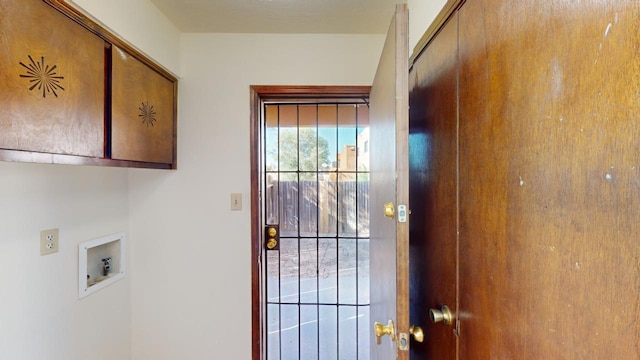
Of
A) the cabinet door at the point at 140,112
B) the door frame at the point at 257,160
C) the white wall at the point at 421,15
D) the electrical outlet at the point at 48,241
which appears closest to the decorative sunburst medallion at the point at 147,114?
the cabinet door at the point at 140,112

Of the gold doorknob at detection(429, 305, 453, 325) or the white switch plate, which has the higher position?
the white switch plate

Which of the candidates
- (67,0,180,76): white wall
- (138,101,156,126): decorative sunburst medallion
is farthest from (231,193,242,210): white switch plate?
(67,0,180,76): white wall

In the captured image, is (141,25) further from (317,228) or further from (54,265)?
(317,228)

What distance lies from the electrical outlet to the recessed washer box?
0.45ft

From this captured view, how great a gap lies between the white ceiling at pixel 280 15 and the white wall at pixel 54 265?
0.98 meters

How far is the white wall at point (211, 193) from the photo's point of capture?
1727 mm

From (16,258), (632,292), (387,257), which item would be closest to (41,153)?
(16,258)

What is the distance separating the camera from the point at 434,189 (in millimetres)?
976

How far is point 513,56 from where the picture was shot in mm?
554

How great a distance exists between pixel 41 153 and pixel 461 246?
4.47 feet

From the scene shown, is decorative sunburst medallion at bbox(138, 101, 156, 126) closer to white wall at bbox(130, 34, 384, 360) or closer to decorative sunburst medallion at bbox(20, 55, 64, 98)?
white wall at bbox(130, 34, 384, 360)

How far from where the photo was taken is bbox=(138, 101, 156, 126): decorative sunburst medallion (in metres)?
1.42

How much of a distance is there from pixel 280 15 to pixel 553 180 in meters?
1.52

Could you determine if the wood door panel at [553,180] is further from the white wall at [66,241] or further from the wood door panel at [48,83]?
the white wall at [66,241]
